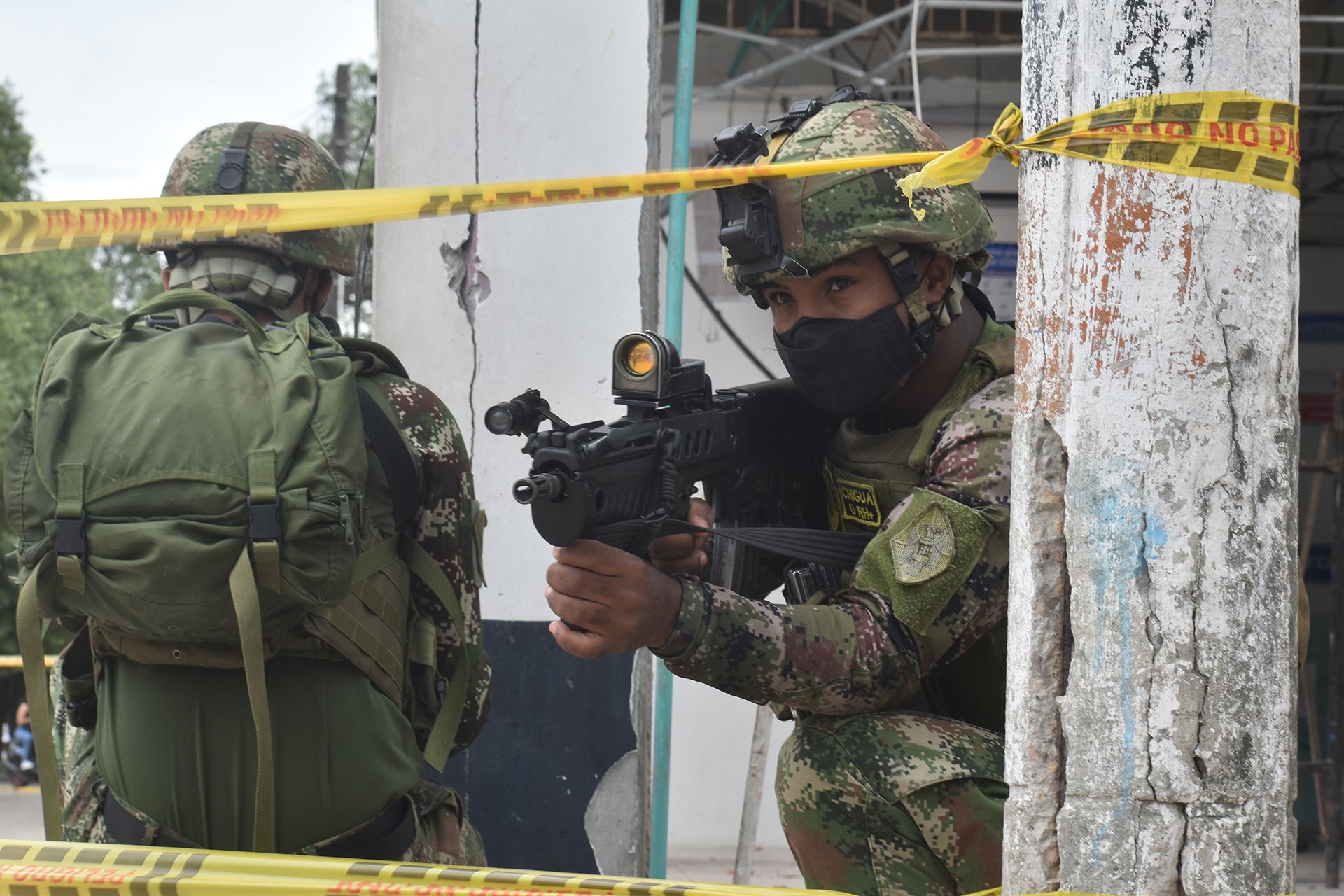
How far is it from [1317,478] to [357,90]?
24664 mm

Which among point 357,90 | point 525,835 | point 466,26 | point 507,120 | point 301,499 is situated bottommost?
point 525,835

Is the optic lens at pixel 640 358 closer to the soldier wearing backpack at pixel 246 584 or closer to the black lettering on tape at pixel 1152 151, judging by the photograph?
the soldier wearing backpack at pixel 246 584

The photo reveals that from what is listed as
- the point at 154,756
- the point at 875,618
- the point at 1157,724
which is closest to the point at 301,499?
the point at 154,756

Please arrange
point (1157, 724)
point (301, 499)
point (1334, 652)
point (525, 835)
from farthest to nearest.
A: point (1334, 652) < point (525, 835) < point (301, 499) < point (1157, 724)

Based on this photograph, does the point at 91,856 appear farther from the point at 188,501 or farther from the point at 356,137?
the point at 356,137

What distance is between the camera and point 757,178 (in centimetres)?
202

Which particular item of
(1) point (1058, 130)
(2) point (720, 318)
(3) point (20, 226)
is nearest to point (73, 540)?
(3) point (20, 226)

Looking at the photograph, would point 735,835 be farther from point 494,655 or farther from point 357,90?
point 357,90

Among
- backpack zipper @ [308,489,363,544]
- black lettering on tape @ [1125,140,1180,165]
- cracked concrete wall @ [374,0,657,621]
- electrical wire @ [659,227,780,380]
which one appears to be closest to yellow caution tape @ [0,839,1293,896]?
backpack zipper @ [308,489,363,544]

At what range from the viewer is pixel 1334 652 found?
5.20m

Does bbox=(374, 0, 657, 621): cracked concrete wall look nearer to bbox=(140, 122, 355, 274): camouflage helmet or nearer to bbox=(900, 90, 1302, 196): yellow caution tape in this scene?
bbox=(140, 122, 355, 274): camouflage helmet

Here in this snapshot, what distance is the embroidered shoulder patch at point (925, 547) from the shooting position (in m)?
1.88

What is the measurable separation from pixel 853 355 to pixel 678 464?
35 cm

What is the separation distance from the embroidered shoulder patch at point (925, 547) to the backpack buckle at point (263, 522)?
891 mm
